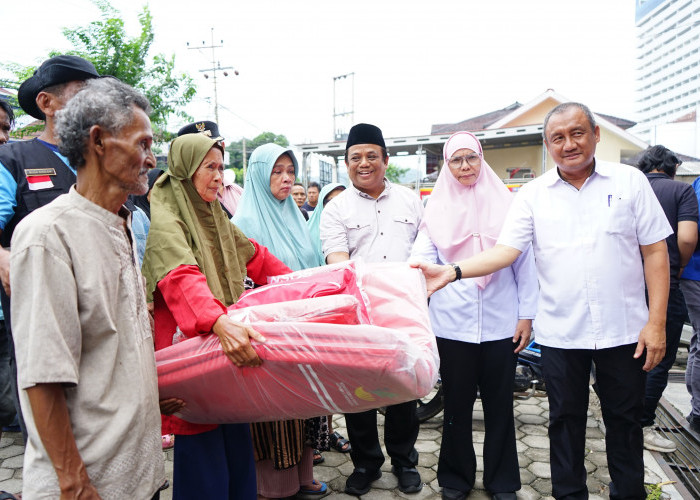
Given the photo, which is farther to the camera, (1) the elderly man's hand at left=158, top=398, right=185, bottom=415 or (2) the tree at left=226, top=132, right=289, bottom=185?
(2) the tree at left=226, top=132, right=289, bottom=185

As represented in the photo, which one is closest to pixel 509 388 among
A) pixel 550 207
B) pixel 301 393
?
pixel 550 207

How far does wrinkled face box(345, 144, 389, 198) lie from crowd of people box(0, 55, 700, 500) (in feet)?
0.05

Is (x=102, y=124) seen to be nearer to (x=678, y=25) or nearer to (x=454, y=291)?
(x=454, y=291)

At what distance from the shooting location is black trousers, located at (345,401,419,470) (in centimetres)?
281

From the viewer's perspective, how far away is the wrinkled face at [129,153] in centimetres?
125

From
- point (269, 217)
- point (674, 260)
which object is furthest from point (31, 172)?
point (674, 260)

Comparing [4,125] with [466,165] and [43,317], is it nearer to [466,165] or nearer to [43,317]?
[43,317]

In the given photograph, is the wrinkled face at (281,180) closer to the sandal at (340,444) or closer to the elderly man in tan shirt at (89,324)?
the elderly man in tan shirt at (89,324)

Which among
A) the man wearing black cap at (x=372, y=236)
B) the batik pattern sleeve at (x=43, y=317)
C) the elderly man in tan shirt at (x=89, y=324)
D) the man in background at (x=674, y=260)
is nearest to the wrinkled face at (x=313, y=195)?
the man wearing black cap at (x=372, y=236)

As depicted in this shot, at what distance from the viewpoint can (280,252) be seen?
2.86 meters

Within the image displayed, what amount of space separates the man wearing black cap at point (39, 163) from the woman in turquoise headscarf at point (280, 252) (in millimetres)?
1081

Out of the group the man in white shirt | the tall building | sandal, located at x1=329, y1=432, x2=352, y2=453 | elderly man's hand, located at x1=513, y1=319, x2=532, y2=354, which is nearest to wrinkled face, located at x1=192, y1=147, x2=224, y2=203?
the man in white shirt

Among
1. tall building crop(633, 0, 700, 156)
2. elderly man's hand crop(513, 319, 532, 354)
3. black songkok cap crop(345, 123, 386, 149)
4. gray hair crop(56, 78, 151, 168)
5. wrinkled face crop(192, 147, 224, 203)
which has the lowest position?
elderly man's hand crop(513, 319, 532, 354)

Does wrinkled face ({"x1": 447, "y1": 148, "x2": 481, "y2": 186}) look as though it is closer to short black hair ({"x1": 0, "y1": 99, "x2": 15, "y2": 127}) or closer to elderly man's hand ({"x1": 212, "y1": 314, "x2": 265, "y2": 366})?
elderly man's hand ({"x1": 212, "y1": 314, "x2": 265, "y2": 366})
